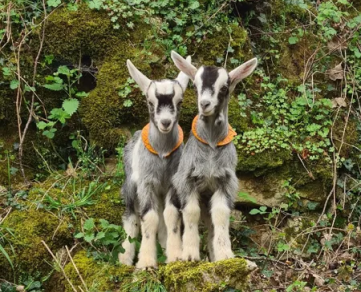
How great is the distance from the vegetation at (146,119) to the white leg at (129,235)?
35 cm

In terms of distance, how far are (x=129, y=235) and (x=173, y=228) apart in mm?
580

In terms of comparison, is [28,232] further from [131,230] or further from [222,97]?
[222,97]

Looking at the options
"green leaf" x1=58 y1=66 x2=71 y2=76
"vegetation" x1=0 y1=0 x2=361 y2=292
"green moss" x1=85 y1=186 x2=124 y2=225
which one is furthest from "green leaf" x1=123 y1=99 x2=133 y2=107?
"green moss" x1=85 y1=186 x2=124 y2=225

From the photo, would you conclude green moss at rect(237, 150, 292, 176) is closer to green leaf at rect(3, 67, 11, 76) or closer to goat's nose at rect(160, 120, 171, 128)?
goat's nose at rect(160, 120, 171, 128)

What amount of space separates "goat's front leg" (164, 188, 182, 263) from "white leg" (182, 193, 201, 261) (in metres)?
0.11

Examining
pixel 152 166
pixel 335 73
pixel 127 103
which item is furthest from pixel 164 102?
pixel 335 73

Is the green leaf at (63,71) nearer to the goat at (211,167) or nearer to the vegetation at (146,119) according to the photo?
the vegetation at (146,119)

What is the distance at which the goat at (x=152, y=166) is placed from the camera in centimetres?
573

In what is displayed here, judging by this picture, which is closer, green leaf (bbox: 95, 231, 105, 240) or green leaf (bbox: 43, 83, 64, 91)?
green leaf (bbox: 95, 231, 105, 240)

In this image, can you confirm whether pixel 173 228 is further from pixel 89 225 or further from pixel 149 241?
pixel 89 225

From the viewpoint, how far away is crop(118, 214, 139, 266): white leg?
618 centimetres

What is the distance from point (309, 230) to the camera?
702cm

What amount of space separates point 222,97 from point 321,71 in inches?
117

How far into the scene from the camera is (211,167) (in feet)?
18.8
